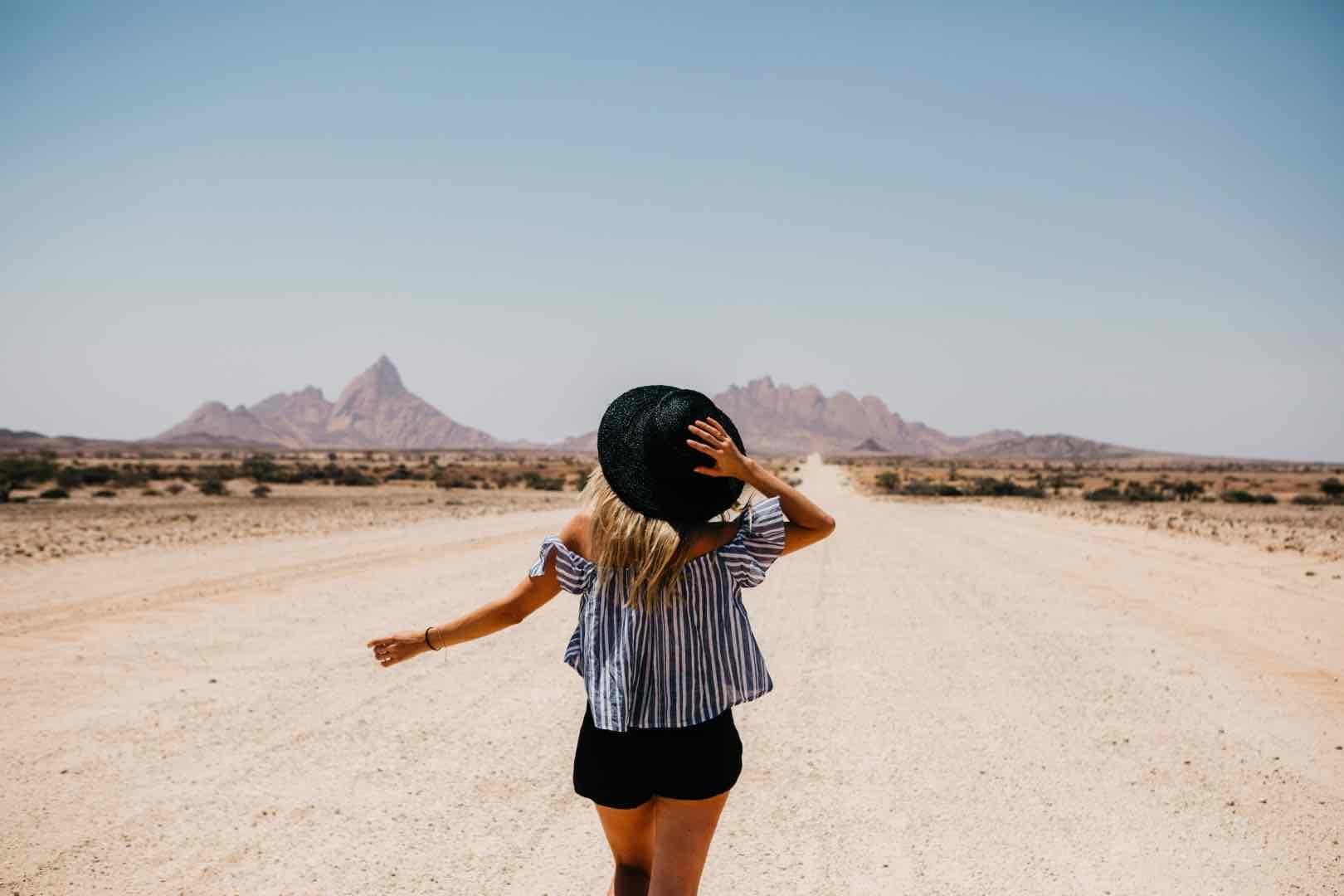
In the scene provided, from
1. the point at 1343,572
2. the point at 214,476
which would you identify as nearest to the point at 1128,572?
the point at 1343,572

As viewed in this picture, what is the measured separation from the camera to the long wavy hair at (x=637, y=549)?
8.34 feet

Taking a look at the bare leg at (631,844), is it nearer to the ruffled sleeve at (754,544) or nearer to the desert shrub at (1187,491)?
the ruffled sleeve at (754,544)

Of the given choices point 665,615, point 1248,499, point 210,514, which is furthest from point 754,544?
point 1248,499

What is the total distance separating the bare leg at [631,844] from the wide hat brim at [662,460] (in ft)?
2.87

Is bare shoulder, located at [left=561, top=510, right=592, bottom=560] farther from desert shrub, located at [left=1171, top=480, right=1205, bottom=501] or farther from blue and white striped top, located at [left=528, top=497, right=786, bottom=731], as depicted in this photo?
desert shrub, located at [left=1171, top=480, right=1205, bottom=501]

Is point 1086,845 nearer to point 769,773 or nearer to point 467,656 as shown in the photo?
point 769,773

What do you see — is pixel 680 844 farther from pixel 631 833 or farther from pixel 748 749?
pixel 748 749

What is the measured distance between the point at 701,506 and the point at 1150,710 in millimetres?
6122

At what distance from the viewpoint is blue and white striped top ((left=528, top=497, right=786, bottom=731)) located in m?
2.62

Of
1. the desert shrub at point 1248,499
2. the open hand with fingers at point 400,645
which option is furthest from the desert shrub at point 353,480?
the open hand with fingers at point 400,645

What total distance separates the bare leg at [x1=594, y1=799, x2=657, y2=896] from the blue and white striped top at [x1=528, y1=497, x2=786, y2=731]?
27cm

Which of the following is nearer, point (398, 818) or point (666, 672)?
point (666, 672)

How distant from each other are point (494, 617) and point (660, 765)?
2.38ft

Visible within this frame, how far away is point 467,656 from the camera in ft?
29.2
